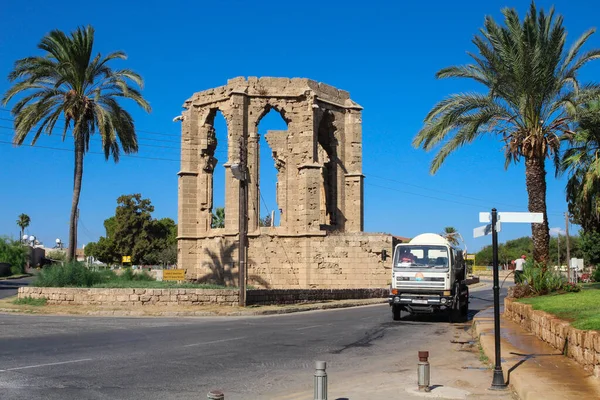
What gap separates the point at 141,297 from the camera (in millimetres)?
23953

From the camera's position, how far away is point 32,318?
20344mm

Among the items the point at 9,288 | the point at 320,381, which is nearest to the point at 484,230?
the point at 320,381

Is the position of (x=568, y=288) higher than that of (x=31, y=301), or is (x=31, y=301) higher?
(x=568, y=288)

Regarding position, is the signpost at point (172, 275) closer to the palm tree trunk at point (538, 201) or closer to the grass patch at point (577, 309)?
the palm tree trunk at point (538, 201)

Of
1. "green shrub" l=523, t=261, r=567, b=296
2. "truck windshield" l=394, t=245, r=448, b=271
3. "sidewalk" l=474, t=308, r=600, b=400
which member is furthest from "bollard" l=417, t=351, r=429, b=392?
"truck windshield" l=394, t=245, r=448, b=271

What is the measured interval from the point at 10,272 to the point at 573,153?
2448 inches

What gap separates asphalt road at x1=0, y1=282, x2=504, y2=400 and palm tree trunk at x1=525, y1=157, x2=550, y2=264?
151 inches

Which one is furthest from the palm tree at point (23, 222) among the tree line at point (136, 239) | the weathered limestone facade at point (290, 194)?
the weathered limestone facade at point (290, 194)

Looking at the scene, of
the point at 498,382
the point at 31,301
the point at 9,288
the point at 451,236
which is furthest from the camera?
the point at 451,236

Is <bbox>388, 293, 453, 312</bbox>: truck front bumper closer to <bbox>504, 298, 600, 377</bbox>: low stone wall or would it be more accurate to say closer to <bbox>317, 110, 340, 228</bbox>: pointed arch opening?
<bbox>504, 298, 600, 377</bbox>: low stone wall

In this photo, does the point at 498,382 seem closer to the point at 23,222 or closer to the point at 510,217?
the point at 510,217

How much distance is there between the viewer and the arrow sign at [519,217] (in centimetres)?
973

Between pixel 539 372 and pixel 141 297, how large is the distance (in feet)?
57.7

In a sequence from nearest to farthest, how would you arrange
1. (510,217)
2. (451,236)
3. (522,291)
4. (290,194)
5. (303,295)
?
(510,217) < (522,291) < (303,295) < (290,194) < (451,236)
